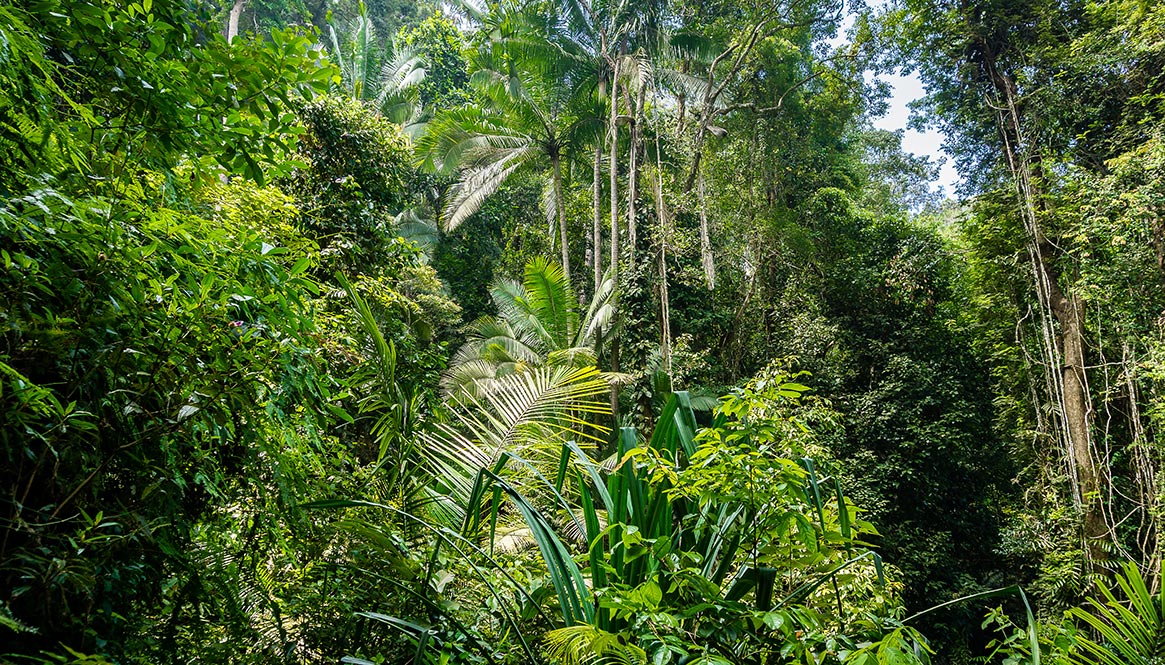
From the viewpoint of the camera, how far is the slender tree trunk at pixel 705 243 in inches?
407

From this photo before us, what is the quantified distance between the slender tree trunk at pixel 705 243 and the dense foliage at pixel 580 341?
0.31 feet

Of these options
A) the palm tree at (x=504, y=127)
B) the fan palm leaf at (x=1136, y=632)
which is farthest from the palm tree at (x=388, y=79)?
the fan palm leaf at (x=1136, y=632)

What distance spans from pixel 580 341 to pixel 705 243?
3357mm

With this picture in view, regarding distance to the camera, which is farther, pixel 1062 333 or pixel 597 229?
pixel 597 229

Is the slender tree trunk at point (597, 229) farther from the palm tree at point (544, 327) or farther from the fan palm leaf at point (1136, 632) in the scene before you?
the fan palm leaf at point (1136, 632)

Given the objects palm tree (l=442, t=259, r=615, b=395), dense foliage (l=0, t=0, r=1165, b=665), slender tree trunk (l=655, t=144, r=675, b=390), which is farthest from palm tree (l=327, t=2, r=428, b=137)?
palm tree (l=442, t=259, r=615, b=395)

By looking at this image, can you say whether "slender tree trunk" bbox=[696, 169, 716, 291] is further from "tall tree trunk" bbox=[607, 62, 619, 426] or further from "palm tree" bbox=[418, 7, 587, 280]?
"palm tree" bbox=[418, 7, 587, 280]

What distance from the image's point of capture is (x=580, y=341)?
8.23 m

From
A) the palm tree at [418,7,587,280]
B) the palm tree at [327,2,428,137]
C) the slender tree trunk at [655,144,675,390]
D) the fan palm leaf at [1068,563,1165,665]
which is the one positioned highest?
the palm tree at [327,2,428,137]

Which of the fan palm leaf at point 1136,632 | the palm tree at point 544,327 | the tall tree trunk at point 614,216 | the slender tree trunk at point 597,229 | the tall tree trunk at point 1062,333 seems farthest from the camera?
the slender tree trunk at point 597,229

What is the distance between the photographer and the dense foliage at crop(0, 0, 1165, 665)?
103 cm

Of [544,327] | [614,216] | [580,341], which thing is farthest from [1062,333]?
[544,327]

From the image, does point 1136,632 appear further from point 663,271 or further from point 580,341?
A: point 663,271

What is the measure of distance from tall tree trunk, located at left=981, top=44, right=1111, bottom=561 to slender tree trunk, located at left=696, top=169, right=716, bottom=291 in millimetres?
4238
